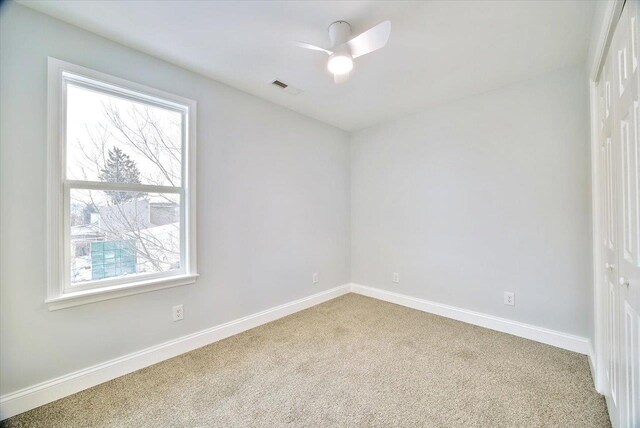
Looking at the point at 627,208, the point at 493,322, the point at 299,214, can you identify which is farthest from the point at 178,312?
the point at 493,322

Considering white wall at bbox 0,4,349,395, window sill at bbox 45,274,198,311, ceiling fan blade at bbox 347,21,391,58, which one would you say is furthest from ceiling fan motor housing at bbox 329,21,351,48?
window sill at bbox 45,274,198,311

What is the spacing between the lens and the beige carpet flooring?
1.56 metres

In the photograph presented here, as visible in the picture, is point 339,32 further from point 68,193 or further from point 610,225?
point 68,193

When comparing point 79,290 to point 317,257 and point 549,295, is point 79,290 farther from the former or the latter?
point 549,295

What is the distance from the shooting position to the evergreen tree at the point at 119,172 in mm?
1998

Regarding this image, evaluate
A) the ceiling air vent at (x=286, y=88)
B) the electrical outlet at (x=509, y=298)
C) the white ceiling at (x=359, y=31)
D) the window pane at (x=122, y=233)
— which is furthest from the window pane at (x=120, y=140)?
the electrical outlet at (x=509, y=298)

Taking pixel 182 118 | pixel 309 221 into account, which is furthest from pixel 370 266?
pixel 182 118

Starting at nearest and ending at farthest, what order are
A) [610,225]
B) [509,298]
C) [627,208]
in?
[627,208] → [610,225] → [509,298]

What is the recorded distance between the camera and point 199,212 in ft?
7.98

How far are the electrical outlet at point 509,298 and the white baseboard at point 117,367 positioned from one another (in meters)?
2.34

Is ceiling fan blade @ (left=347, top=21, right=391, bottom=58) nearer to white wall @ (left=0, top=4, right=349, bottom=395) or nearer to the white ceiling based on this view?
the white ceiling

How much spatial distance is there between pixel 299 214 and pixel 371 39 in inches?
82.3

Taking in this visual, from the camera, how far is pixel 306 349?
2.36 meters

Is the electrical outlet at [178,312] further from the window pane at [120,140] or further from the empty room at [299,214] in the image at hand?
the window pane at [120,140]
